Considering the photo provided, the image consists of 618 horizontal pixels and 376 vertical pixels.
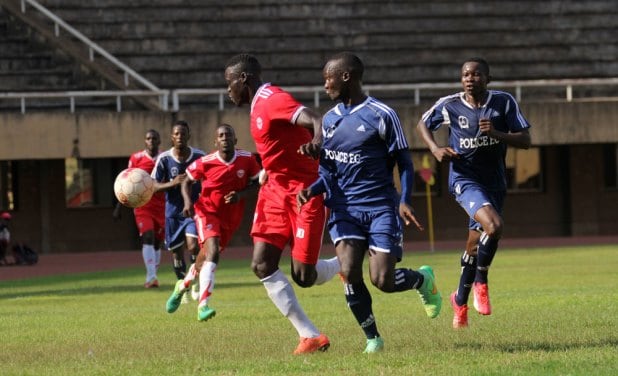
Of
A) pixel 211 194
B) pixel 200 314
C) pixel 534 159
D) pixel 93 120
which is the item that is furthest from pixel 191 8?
pixel 200 314

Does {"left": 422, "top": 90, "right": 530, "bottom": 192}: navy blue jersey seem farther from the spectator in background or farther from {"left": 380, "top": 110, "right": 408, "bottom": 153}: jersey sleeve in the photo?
the spectator in background

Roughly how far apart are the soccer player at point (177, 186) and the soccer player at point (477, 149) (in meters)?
5.28

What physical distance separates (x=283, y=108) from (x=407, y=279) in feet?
5.45

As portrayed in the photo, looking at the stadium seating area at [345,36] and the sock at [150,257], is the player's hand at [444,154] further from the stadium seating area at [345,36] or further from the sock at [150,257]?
the stadium seating area at [345,36]

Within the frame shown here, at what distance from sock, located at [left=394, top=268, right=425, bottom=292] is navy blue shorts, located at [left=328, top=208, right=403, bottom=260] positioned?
1.20 feet

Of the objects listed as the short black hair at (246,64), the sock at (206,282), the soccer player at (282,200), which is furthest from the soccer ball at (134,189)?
the short black hair at (246,64)

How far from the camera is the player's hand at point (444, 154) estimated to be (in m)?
11.9

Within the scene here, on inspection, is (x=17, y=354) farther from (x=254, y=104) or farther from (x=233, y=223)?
(x=233, y=223)

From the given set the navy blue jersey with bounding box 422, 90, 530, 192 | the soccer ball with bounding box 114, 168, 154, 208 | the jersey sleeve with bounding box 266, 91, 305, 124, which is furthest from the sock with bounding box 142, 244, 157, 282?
the jersey sleeve with bounding box 266, 91, 305, 124

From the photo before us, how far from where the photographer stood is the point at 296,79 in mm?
39938

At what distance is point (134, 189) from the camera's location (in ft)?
55.2

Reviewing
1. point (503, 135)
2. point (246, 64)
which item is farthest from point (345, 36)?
point (246, 64)

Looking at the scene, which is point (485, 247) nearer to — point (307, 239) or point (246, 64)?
point (307, 239)

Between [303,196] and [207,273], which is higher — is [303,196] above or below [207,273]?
above
